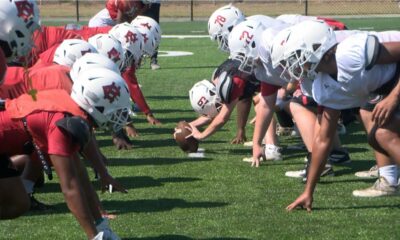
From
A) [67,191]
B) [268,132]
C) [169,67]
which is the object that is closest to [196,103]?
[268,132]

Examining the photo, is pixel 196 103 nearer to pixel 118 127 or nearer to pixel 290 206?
pixel 290 206

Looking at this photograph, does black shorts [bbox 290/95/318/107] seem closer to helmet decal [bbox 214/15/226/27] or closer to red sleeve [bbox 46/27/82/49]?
helmet decal [bbox 214/15/226/27]

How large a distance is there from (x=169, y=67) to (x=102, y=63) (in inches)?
450

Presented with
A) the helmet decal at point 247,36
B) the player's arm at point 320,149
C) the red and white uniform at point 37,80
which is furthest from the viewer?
the helmet decal at point 247,36

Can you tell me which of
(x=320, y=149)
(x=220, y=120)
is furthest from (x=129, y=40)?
(x=320, y=149)

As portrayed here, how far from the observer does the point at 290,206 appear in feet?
20.2

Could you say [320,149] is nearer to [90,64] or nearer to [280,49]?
[280,49]

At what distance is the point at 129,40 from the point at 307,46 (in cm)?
367

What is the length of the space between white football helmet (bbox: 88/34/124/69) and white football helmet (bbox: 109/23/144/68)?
0.64 metres

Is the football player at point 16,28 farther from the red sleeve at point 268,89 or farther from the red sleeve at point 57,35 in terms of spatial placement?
the red sleeve at point 57,35

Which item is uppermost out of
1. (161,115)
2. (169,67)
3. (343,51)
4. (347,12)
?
(343,51)

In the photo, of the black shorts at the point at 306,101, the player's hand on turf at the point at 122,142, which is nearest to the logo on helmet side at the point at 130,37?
the player's hand on turf at the point at 122,142

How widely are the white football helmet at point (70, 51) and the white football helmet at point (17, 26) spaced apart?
2.49 meters

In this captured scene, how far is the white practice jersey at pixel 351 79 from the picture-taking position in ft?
19.0
